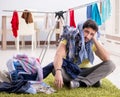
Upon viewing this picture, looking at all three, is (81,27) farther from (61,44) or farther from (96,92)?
(96,92)

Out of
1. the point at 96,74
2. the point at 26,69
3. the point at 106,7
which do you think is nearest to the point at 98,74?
the point at 96,74

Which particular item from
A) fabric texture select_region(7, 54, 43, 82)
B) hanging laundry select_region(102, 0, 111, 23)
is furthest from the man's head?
hanging laundry select_region(102, 0, 111, 23)

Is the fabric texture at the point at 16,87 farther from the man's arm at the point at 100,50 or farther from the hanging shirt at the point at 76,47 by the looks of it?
the man's arm at the point at 100,50

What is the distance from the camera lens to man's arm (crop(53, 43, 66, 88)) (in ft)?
7.45

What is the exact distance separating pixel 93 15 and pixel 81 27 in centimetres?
94

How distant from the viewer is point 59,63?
2.35 meters

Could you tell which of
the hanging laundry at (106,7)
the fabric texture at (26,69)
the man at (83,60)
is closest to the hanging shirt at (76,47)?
the man at (83,60)

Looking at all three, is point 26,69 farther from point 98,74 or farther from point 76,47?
point 98,74

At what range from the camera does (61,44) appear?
8.10 feet

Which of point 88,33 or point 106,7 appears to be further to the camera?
point 106,7

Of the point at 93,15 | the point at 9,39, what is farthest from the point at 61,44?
the point at 9,39

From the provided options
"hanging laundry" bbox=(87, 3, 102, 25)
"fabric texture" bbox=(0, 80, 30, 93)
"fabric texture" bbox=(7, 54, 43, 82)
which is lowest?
"fabric texture" bbox=(0, 80, 30, 93)

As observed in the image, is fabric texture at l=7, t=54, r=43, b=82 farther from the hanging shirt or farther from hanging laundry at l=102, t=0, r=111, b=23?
hanging laundry at l=102, t=0, r=111, b=23

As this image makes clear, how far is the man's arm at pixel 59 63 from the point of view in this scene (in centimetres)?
227
